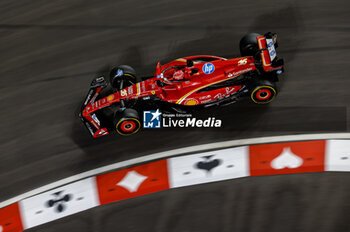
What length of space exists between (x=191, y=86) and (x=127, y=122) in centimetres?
137

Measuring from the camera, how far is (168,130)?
25.3ft

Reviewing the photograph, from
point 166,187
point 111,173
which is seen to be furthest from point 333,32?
point 111,173

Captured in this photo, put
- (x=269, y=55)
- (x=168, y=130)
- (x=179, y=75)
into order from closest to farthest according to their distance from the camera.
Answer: (x=269, y=55), (x=179, y=75), (x=168, y=130)

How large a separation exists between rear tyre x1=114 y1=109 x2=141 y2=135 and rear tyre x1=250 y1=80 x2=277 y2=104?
220cm

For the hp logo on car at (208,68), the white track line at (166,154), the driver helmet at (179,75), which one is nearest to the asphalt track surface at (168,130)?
the white track line at (166,154)

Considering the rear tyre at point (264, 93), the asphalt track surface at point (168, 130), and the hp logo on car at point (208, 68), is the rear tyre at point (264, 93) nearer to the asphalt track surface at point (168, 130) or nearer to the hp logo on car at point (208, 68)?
the asphalt track surface at point (168, 130)

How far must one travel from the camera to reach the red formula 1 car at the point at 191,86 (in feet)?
23.2

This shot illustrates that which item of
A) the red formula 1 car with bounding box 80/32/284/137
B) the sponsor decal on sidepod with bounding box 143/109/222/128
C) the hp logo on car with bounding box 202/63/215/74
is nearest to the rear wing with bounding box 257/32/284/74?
the red formula 1 car with bounding box 80/32/284/137

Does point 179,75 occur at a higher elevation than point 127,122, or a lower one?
higher

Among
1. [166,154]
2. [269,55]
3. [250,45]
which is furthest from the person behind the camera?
[166,154]

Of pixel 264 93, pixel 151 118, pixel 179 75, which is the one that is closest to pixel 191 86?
pixel 179 75

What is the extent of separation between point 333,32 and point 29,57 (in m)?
6.74

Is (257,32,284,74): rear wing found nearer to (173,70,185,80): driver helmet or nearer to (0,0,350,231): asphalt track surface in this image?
(0,0,350,231): asphalt track surface

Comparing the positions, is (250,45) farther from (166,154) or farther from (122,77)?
(166,154)
